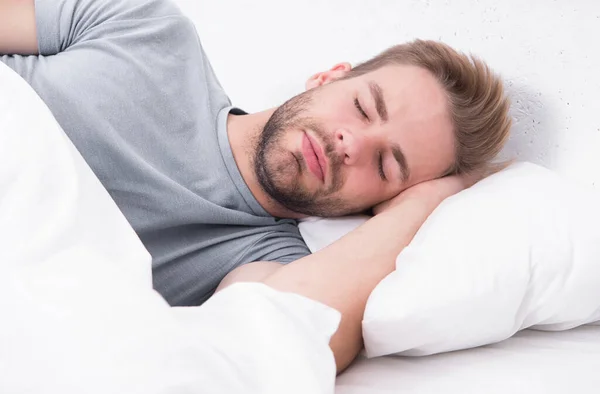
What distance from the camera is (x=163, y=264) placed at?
121 centimetres

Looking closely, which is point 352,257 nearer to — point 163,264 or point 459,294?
point 459,294

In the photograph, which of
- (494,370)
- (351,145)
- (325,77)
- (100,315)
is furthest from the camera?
(325,77)

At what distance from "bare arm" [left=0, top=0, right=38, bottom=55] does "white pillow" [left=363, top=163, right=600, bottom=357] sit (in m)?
0.83

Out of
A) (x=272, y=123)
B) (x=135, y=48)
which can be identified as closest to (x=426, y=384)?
(x=272, y=123)

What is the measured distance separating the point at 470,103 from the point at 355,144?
0.91 ft

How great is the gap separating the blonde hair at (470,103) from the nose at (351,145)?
20 cm

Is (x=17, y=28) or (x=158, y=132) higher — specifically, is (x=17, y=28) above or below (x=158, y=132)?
above

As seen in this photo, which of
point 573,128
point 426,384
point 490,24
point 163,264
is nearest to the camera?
point 426,384

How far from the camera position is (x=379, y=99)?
1.26 meters

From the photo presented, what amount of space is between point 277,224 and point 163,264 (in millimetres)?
245

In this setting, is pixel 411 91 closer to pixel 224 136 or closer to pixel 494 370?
pixel 224 136

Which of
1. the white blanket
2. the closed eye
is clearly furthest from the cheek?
the white blanket

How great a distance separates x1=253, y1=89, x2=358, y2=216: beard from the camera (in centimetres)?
123


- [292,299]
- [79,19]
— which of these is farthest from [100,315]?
[79,19]
